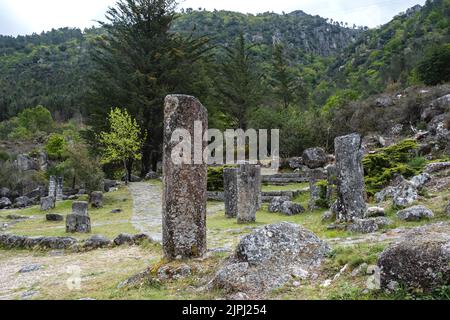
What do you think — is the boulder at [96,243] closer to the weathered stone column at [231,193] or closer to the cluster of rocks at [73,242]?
the cluster of rocks at [73,242]

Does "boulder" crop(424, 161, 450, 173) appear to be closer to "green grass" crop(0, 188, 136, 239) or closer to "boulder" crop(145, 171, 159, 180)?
"green grass" crop(0, 188, 136, 239)

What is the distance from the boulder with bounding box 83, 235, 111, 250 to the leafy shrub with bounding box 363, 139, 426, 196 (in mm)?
10458

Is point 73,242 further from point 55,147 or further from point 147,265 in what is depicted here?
point 55,147

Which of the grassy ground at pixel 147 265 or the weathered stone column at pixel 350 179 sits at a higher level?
the weathered stone column at pixel 350 179

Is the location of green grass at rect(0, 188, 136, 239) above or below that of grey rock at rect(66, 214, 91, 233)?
below

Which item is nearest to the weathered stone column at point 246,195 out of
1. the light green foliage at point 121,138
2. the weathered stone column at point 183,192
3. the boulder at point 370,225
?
the boulder at point 370,225

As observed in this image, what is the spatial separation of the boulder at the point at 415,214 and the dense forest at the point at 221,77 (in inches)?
1041

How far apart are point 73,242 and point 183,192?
25.7 ft

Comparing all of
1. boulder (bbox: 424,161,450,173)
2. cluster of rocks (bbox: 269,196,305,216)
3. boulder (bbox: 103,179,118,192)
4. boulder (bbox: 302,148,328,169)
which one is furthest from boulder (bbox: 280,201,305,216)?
boulder (bbox: 103,179,118,192)

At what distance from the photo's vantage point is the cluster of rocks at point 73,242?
13758 mm

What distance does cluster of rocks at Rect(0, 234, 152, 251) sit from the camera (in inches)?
542

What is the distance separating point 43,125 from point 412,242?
83988 millimetres

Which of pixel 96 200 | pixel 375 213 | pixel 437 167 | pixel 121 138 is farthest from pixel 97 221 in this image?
pixel 437 167

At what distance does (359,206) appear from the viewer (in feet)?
40.6
